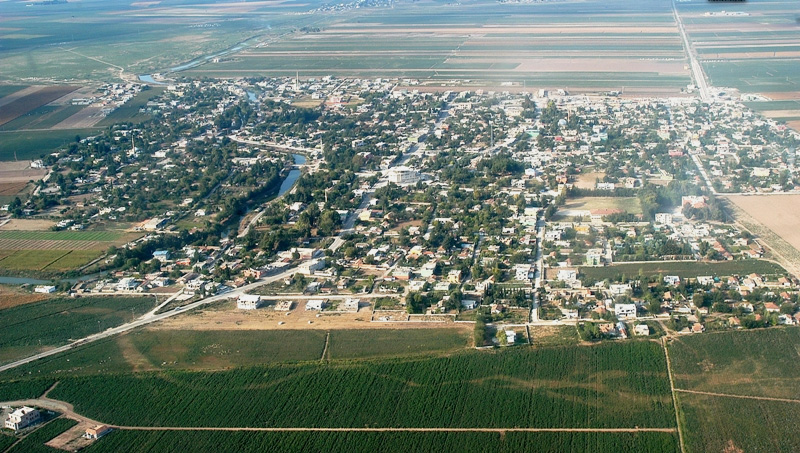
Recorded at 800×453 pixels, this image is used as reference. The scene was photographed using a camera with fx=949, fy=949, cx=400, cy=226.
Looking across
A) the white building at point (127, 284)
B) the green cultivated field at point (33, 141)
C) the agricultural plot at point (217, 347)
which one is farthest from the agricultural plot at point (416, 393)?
the green cultivated field at point (33, 141)

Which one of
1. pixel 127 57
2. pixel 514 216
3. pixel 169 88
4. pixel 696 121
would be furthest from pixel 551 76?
pixel 127 57

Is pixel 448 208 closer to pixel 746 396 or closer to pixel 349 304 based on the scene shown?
pixel 349 304

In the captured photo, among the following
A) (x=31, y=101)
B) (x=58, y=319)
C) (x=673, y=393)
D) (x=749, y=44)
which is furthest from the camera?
(x=749, y=44)

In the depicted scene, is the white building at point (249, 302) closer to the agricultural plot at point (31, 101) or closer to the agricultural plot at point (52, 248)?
the agricultural plot at point (52, 248)

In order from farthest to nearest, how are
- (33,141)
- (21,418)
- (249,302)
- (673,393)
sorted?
(33,141), (249,302), (673,393), (21,418)

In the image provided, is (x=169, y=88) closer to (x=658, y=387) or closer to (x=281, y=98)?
(x=281, y=98)

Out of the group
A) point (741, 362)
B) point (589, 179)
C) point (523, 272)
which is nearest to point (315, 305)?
point (523, 272)
